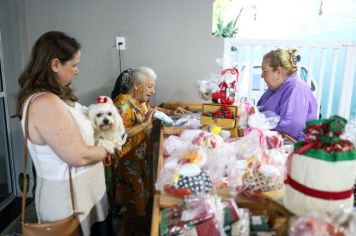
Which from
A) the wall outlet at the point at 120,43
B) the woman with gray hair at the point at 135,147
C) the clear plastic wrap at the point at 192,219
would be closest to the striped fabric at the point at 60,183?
the clear plastic wrap at the point at 192,219

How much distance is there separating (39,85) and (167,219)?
0.71 meters

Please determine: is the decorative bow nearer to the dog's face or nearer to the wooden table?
the wooden table

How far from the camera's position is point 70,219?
1.21 metres

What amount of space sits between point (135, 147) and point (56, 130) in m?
1.05

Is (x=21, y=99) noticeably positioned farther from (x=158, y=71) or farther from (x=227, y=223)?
(x=158, y=71)

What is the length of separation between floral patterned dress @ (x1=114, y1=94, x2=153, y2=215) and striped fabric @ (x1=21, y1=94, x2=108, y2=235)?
27.6 inches

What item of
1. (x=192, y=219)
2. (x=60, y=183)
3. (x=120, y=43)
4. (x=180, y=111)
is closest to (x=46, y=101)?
(x=60, y=183)

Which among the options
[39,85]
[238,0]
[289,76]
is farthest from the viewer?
[238,0]

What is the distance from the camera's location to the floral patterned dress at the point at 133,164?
6.57 feet

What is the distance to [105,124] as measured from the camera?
1467mm

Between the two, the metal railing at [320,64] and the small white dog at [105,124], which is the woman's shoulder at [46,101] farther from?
the metal railing at [320,64]

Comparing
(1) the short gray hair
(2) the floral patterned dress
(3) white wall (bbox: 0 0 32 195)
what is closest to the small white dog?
(2) the floral patterned dress

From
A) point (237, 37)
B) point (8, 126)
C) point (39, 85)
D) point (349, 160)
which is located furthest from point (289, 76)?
point (8, 126)

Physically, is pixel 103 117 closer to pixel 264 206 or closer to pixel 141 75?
pixel 141 75
